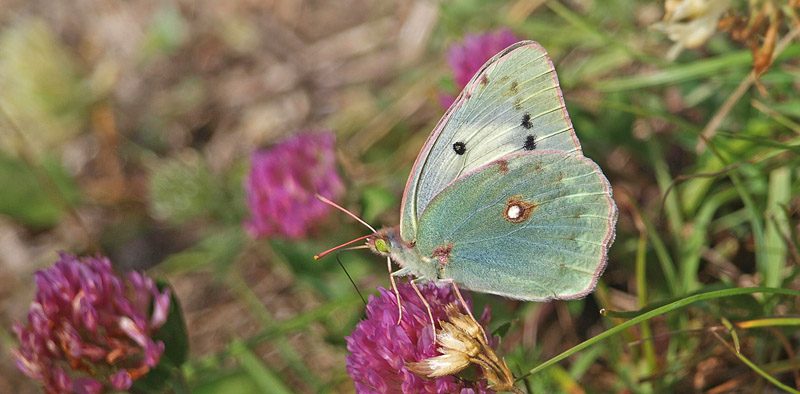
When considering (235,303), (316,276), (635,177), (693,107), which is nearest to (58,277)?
(316,276)

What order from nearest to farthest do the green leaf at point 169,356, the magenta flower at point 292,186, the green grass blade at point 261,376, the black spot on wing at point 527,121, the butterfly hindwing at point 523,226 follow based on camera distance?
the butterfly hindwing at point 523,226 < the black spot on wing at point 527,121 < the green leaf at point 169,356 < the green grass blade at point 261,376 < the magenta flower at point 292,186

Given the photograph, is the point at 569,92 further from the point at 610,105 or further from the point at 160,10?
the point at 160,10

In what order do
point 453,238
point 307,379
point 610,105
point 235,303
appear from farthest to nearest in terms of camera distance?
point 235,303, point 307,379, point 610,105, point 453,238

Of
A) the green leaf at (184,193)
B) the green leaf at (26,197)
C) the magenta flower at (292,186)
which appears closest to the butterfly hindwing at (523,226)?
the magenta flower at (292,186)

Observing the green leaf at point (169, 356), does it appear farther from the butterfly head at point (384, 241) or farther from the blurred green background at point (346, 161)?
the butterfly head at point (384, 241)

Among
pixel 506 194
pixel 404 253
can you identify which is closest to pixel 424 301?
pixel 404 253

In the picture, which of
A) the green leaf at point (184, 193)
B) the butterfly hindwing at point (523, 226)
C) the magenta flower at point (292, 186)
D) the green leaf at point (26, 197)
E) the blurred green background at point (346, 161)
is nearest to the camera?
the butterfly hindwing at point (523, 226)
